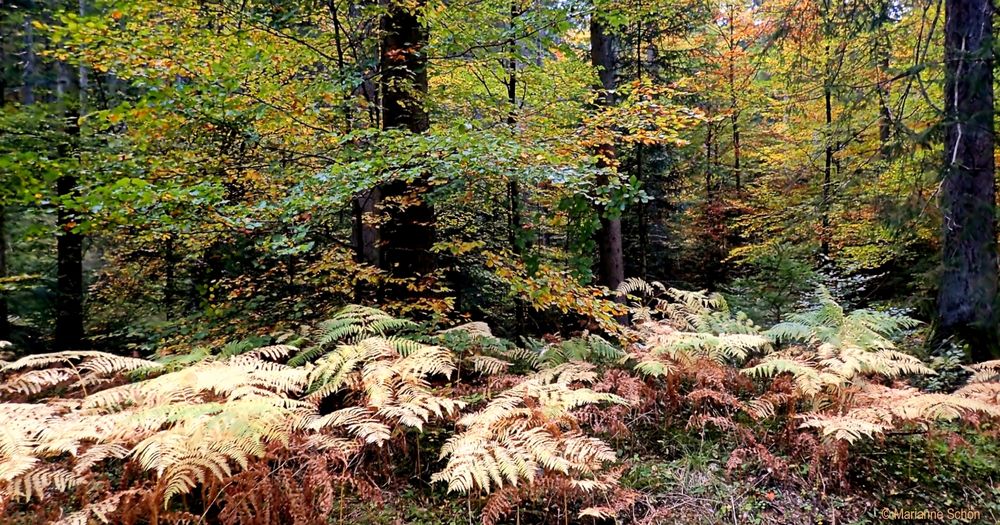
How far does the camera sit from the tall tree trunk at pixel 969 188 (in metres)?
5.71

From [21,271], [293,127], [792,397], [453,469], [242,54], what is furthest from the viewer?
[21,271]

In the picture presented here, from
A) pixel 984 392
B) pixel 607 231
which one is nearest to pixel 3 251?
pixel 607 231

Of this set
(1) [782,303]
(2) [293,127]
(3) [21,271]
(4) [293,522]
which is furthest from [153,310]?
(1) [782,303]

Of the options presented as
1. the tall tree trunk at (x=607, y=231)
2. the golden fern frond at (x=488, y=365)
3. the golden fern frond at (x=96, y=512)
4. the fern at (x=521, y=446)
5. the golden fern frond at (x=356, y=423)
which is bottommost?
the golden fern frond at (x=96, y=512)

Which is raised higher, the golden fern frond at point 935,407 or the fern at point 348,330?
the fern at point 348,330

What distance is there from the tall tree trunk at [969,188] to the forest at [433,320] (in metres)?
0.03

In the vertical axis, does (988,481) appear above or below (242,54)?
below

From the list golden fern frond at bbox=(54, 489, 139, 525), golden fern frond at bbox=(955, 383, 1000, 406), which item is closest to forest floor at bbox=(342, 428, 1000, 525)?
golden fern frond at bbox=(955, 383, 1000, 406)

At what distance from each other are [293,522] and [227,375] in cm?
115

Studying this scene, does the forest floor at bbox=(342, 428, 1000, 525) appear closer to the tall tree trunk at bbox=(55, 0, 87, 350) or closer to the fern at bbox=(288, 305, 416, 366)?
the fern at bbox=(288, 305, 416, 366)

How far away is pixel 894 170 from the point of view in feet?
34.1

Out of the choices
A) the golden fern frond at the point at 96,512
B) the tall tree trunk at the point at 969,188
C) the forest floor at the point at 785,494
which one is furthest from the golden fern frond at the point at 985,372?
the golden fern frond at the point at 96,512

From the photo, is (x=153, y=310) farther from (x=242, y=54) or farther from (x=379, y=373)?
(x=379, y=373)

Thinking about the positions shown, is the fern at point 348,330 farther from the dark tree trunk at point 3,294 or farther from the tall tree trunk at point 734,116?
the tall tree trunk at point 734,116
